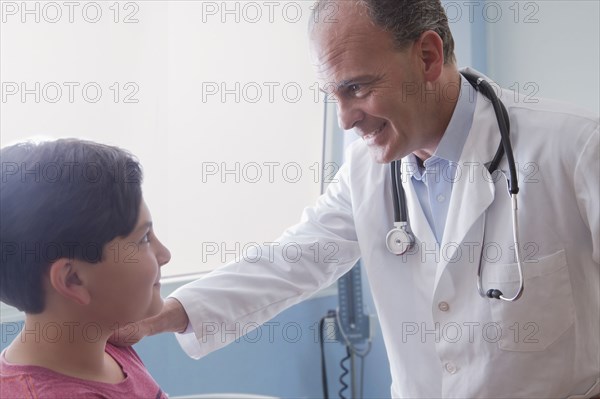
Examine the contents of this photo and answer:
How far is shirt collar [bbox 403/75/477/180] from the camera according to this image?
146cm

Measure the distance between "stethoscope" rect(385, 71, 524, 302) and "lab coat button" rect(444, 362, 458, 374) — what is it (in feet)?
0.51

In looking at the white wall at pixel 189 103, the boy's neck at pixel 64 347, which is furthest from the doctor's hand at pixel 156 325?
the white wall at pixel 189 103

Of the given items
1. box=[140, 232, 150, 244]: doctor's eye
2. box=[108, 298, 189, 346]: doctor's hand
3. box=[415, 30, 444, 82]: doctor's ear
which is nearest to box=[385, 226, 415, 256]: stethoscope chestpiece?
box=[415, 30, 444, 82]: doctor's ear

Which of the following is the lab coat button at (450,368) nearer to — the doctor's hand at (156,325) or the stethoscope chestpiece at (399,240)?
the stethoscope chestpiece at (399,240)

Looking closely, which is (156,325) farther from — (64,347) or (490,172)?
(490,172)

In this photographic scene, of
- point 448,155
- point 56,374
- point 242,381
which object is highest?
point 448,155

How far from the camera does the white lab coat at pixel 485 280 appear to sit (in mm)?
1312

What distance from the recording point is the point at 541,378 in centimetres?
132

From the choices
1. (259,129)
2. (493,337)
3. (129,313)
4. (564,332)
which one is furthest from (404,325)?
(259,129)

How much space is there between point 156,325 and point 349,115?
56 cm

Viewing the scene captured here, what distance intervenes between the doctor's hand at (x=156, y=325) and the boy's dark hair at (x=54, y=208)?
0.19 m

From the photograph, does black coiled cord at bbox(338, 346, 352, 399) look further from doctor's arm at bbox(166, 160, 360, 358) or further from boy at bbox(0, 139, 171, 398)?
boy at bbox(0, 139, 171, 398)

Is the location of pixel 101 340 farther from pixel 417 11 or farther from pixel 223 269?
pixel 417 11

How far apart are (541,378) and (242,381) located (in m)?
1.26
